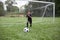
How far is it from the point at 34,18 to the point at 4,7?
9.0 inches

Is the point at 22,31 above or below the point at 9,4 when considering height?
below

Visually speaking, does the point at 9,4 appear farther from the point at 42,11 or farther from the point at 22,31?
the point at 42,11

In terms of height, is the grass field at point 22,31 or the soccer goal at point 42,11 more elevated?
the soccer goal at point 42,11

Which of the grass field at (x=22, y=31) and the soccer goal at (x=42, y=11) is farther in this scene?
the soccer goal at (x=42, y=11)

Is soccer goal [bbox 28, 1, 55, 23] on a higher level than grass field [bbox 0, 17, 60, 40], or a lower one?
higher

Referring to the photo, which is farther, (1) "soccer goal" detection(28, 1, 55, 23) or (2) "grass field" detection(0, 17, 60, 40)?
(1) "soccer goal" detection(28, 1, 55, 23)

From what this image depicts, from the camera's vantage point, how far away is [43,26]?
1.39 m

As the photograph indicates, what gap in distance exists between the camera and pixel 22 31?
1.34 m

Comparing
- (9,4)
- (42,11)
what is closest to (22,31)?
(9,4)

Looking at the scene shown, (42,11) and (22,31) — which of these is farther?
(42,11)

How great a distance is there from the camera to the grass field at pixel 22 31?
127 cm

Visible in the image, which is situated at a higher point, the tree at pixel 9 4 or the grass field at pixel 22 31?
the tree at pixel 9 4

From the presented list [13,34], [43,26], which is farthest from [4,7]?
[43,26]

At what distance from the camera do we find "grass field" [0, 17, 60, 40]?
1.27 meters
